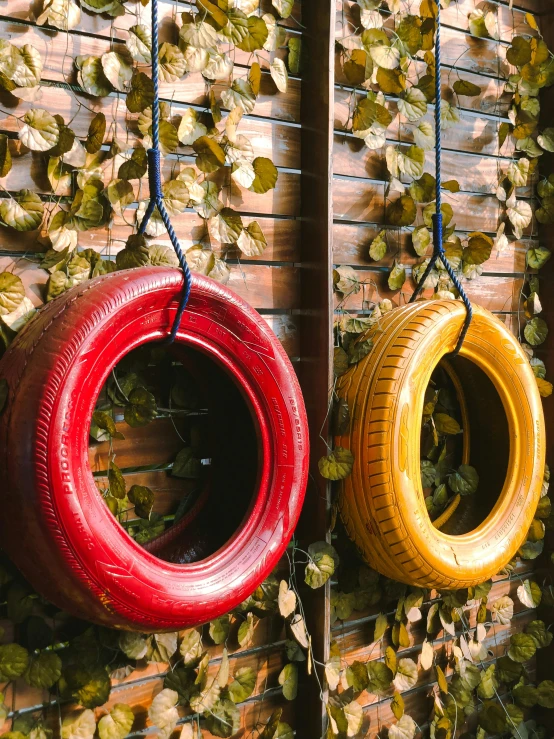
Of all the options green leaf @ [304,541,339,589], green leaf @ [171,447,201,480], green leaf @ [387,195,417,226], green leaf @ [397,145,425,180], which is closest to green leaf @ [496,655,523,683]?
green leaf @ [304,541,339,589]

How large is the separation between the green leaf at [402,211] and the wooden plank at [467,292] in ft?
0.43

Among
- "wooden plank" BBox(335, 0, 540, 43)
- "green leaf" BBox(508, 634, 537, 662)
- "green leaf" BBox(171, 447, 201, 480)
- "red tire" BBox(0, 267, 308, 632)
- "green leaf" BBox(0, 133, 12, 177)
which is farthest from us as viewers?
"green leaf" BBox(508, 634, 537, 662)

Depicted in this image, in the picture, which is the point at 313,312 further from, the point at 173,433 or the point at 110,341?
the point at 110,341

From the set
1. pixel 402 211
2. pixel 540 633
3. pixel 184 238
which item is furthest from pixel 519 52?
pixel 540 633

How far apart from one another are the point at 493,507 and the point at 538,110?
1.13 metres

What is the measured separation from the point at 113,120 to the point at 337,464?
0.81 m

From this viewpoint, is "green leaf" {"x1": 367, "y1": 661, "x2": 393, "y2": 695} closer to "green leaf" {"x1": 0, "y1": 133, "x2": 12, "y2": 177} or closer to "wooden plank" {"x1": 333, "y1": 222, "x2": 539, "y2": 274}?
"wooden plank" {"x1": 333, "y1": 222, "x2": 539, "y2": 274}

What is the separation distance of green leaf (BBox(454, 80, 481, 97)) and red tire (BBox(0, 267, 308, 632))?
0.93 m

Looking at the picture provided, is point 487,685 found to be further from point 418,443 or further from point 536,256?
point 536,256

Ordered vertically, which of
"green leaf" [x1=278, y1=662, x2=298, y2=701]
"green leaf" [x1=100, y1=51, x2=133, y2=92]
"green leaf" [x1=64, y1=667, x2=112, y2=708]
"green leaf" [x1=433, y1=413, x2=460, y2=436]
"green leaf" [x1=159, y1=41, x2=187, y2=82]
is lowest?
"green leaf" [x1=278, y1=662, x2=298, y2=701]

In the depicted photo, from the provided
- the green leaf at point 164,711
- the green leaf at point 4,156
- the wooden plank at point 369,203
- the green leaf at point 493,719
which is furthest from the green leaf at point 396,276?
the green leaf at point 493,719

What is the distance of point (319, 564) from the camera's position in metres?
1.50

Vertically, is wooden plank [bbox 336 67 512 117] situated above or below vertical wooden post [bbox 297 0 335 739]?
above

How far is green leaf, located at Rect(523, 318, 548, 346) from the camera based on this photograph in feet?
6.48
